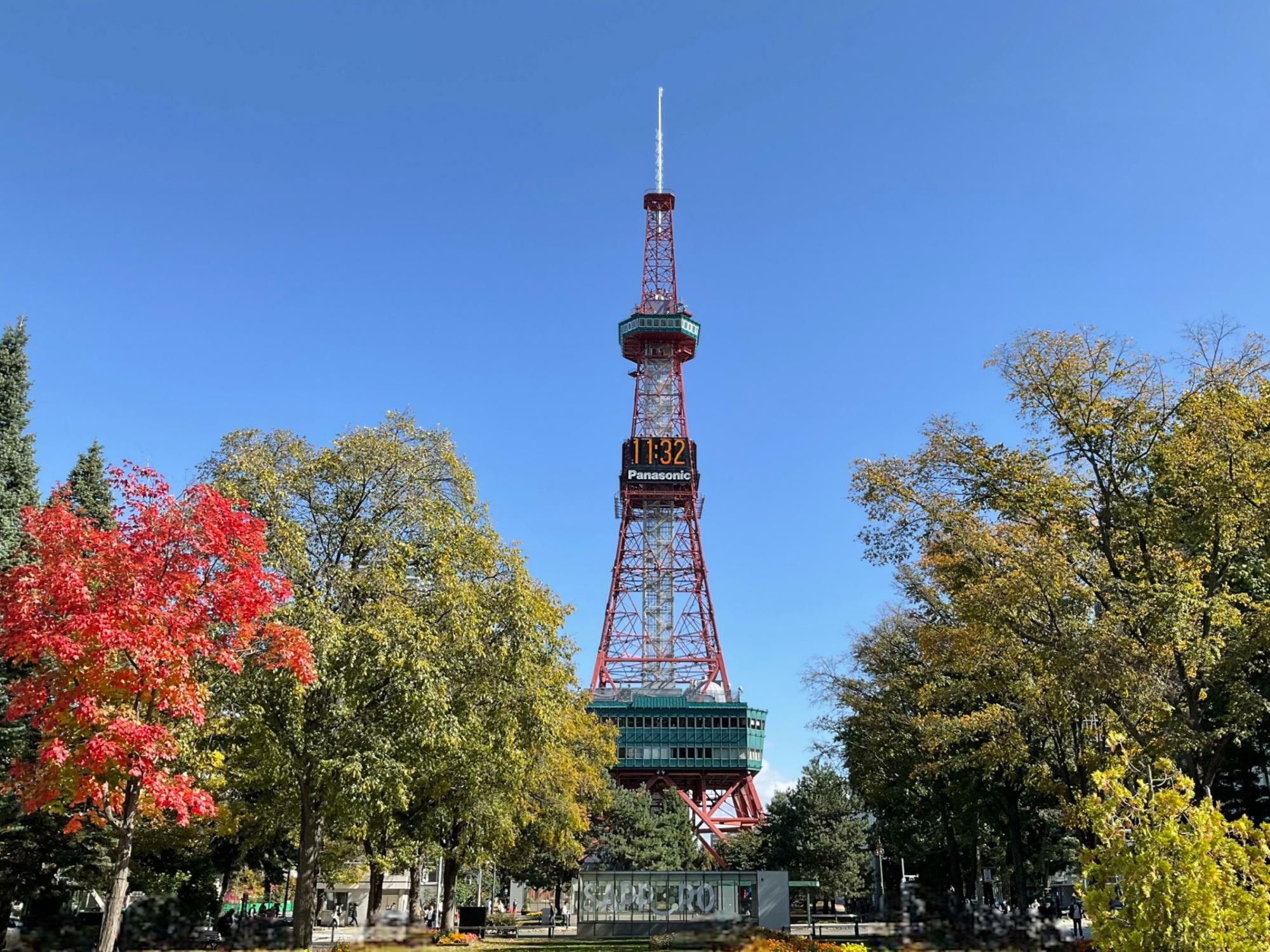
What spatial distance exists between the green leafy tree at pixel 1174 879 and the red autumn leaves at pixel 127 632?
1189 cm

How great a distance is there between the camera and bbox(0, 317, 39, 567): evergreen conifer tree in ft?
81.9

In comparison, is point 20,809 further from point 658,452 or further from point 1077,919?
point 658,452

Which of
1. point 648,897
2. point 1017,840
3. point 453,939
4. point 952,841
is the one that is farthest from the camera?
point 952,841

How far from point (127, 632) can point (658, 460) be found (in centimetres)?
8419

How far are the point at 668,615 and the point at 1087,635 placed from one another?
80306 millimetres

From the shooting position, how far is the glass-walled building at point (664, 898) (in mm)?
33625

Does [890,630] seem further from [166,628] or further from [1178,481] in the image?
[166,628]

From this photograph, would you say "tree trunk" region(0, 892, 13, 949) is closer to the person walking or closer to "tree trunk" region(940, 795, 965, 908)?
"tree trunk" region(940, 795, 965, 908)

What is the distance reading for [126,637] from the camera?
14.0 m

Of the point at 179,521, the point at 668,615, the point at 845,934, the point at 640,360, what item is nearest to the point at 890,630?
the point at 845,934

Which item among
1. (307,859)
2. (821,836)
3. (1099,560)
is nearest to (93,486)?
(307,859)

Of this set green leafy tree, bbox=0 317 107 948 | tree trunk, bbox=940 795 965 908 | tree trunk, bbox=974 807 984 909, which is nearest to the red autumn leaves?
green leafy tree, bbox=0 317 107 948

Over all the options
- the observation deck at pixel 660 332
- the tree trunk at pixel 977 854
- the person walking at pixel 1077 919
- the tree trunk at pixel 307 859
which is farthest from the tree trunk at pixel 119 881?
the observation deck at pixel 660 332

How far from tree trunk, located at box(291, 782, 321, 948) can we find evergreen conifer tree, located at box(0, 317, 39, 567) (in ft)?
38.2
